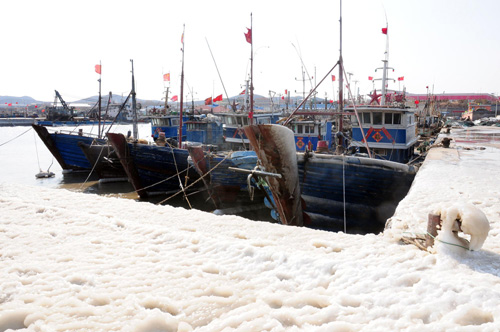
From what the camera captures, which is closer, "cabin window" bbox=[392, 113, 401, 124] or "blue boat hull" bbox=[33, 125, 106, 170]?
"cabin window" bbox=[392, 113, 401, 124]

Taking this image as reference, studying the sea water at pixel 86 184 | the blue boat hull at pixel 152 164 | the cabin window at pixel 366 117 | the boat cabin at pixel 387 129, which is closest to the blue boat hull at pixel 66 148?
the sea water at pixel 86 184

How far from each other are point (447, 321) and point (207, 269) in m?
2.04

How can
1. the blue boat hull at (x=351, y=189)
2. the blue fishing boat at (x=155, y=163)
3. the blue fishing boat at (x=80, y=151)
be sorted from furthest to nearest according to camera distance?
the blue fishing boat at (x=80, y=151) → the blue fishing boat at (x=155, y=163) → the blue boat hull at (x=351, y=189)

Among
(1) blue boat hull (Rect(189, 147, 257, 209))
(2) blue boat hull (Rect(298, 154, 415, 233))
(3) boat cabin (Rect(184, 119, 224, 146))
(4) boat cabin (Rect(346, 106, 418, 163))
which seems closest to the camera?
(2) blue boat hull (Rect(298, 154, 415, 233))

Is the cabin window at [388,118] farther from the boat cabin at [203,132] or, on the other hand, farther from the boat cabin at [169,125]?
the boat cabin at [169,125]

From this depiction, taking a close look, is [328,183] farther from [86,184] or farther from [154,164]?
[86,184]

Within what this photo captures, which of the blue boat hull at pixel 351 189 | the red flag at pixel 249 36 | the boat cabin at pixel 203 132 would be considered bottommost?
the blue boat hull at pixel 351 189

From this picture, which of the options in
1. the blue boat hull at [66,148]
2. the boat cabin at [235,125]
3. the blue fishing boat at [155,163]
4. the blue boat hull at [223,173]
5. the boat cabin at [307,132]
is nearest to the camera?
the blue boat hull at [223,173]

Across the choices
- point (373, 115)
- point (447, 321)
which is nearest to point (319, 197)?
point (373, 115)

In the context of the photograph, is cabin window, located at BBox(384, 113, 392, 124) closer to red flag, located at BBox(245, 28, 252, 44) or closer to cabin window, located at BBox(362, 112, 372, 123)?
cabin window, located at BBox(362, 112, 372, 123)

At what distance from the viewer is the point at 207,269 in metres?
3.51

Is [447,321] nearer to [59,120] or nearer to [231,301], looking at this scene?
[231,301]

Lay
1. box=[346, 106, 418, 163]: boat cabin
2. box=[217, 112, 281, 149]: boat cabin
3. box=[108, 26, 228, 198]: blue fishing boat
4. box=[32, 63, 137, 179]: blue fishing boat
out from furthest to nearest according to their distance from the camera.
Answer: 1. box=[217, 112, 281, 149]: boat cabin
2. box=[32, 63, 137, 179]: blue fishing boat
3. box=[108, 26, 228, 198]: blue fishing boat
4. box=[346, 106, 418, 163]: boat cabin

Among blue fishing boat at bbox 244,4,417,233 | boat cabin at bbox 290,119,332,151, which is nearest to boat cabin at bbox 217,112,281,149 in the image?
boat cabin at bbox 290,119,332,151
